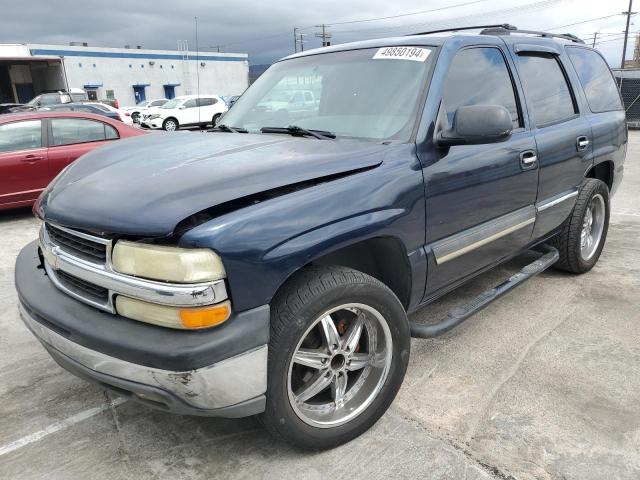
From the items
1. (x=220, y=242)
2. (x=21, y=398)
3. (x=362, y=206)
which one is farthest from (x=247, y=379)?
(x=21, y=398)

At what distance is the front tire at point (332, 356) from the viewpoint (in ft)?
6.69

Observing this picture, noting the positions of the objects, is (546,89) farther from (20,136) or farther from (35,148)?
(20,136)

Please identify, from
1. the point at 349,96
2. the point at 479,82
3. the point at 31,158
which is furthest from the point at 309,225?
the point at 31,158

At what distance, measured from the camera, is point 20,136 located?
7109 millimetres

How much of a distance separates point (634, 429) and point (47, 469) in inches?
106

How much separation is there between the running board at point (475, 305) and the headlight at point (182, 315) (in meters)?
1.22

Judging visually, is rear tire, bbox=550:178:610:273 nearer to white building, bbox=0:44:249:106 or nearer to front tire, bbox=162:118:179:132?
front tire, bbox=162:118:179:132

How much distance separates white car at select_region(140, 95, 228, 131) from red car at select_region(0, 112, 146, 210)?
17.0 m

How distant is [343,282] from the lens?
2166 millimetres

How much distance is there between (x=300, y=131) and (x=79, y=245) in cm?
129

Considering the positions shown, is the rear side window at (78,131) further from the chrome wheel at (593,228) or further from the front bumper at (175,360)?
the chrome wheel at (593,228)

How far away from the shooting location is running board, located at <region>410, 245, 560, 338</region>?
107 inches

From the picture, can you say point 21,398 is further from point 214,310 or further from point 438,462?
point 438,462

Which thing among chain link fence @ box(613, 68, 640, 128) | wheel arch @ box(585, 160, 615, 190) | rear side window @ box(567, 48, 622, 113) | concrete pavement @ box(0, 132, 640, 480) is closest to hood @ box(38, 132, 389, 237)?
concrete pavement @ box(0, 132, 640, 480)
